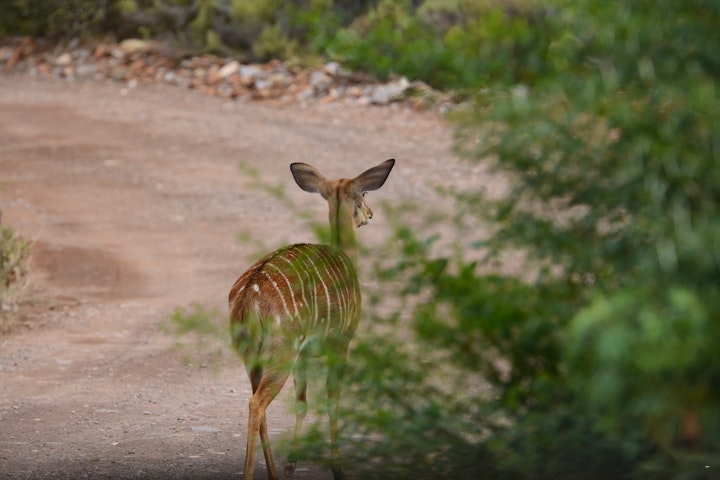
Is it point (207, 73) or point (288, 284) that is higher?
point (288, 284)

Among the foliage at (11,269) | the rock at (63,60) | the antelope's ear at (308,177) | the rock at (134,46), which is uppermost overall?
the antelope's ear at (308,177)

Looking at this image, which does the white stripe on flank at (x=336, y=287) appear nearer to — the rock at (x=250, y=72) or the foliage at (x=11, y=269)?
the foliage at (x=11, y=269)

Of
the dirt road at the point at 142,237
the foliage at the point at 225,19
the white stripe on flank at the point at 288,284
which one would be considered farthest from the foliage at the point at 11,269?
the white stripe on flank at the point at 288,284

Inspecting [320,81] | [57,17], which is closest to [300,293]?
[320,81]

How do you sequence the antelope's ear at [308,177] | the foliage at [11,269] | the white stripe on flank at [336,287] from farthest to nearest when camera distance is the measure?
the foliage at [11,269] < the antelope's ear at [308,177] < the white stripe on flank at [336,287]

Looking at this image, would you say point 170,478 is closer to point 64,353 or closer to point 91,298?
point 64,353

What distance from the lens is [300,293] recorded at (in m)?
5.57

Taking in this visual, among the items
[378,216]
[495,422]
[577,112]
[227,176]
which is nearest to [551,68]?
[577,112]

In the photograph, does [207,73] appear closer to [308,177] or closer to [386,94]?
[386,94]

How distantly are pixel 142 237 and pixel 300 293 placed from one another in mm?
7143

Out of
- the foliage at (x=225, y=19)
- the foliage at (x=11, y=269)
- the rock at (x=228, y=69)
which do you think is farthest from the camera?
the rock at (x=228, y=69)

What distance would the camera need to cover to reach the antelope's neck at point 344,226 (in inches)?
245

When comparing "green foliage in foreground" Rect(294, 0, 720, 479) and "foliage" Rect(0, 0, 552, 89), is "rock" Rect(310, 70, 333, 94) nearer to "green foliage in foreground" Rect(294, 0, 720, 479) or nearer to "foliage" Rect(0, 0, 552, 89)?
"foliage" Rect(0, 0, 552, 89)

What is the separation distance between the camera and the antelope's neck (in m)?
6.21
